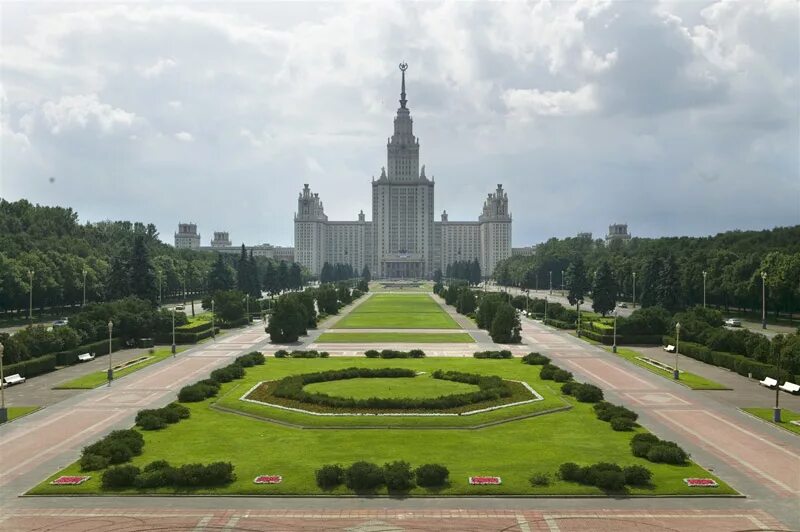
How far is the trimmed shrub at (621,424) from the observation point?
1309 inches

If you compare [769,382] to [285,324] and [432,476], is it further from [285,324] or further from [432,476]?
[285,324]

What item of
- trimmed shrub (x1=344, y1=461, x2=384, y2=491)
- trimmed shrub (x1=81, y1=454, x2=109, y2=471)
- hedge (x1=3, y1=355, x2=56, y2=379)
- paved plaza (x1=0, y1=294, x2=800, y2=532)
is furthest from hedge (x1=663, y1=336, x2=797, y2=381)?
hedge (x1=3, y1=355, x2=56, y2=379)

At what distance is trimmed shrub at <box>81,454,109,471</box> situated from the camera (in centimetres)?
2719

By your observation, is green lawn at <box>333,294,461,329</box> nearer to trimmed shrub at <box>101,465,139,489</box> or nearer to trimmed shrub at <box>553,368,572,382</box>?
trimmed shrub at <box>553,368,572,382</box>

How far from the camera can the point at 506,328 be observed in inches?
2795

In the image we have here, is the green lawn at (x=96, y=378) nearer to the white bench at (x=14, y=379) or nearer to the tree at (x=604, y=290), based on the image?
the white bench at (x=14, y=379)

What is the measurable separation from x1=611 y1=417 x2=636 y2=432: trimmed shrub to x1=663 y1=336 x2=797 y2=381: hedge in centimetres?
1373

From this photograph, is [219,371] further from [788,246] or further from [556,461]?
[788,246]

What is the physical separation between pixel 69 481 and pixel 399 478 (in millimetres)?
11675

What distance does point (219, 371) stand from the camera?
46.3 m

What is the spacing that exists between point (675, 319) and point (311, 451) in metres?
48.9

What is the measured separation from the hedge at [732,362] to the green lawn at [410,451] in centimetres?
1755

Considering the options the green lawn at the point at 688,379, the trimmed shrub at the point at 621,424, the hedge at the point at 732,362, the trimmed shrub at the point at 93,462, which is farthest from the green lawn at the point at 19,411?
the hedge at the point at 732,362

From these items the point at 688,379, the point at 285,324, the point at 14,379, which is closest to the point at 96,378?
the point at 14,379
